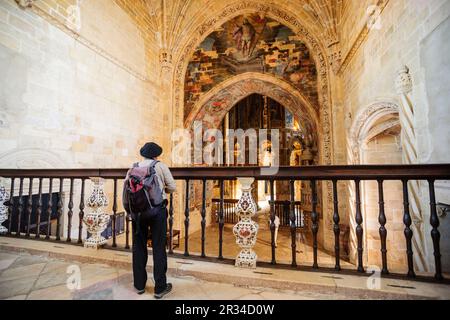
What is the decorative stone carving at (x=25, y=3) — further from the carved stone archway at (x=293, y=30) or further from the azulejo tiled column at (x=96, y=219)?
the carved stone archway at (x=293, y=30)

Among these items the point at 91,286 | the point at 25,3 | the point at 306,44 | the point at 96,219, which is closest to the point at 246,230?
the point at 91,286

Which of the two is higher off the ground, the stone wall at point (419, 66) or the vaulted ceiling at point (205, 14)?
the vaulted ceiling at point (205, 14)

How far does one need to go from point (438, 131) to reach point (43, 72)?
6.14m

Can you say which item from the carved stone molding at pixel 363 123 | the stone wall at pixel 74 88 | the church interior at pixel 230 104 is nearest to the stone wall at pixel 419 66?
the church interior at pixel 230 104

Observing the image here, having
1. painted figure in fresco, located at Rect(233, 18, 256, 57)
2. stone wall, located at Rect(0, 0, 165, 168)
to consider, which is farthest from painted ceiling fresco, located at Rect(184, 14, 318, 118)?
stone wall, located at Rect(0, 0, 165, 168)

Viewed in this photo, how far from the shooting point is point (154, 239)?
1685mm

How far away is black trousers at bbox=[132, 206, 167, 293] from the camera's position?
1.64 m

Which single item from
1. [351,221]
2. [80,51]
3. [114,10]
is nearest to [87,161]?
[80,51]

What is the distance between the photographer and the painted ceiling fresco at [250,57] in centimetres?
771

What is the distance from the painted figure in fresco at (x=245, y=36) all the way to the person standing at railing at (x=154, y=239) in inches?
310

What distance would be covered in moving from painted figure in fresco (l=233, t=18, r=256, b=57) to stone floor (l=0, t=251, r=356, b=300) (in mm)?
8308

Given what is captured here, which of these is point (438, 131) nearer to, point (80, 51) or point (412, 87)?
point (412, 87)

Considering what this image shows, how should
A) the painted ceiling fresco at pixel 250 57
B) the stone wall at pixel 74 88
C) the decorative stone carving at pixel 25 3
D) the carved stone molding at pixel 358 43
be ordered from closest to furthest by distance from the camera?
the stone wall at pixel 74 88
the decorative stone carving at pixel 25 3
the carved stone molding at pixel 358 43
the painted ceiling fresco at pixel 250 57
